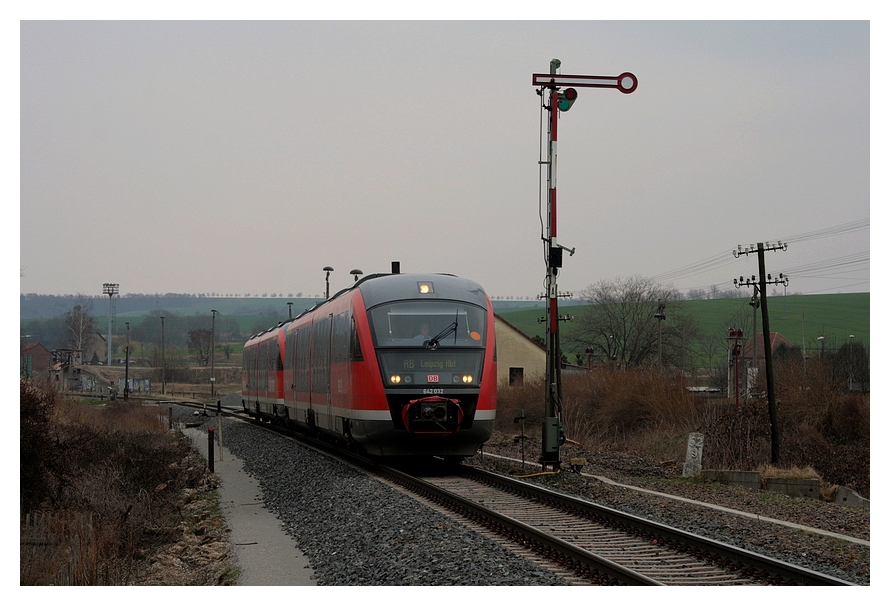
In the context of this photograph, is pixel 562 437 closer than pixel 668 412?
Yes

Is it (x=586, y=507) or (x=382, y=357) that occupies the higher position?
(x=382, y=357)

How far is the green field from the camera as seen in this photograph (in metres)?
55.8

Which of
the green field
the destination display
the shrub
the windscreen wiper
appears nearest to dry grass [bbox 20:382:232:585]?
the shrub

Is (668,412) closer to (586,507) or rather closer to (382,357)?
(382,357)

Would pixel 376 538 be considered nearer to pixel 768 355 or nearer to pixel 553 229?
pixel 553 229

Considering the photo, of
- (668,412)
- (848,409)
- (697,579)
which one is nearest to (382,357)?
(697,579)

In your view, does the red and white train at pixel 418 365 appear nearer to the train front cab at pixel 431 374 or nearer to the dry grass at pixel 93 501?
the train front cab at pixel 431 374

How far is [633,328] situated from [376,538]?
58.6 m

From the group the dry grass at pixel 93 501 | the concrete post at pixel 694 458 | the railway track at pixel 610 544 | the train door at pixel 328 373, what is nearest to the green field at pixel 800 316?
the concrete post at pixel 694 458

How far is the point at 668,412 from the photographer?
29562 millimetres

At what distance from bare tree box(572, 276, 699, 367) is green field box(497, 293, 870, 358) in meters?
1.35

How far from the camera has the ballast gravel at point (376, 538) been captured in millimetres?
7918

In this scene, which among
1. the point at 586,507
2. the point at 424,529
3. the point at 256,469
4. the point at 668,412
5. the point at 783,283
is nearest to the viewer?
the point at 424,529

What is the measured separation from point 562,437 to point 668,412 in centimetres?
1535
